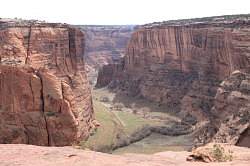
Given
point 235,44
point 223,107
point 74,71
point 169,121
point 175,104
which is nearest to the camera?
point 223,107

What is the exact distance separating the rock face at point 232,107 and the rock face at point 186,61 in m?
9.92

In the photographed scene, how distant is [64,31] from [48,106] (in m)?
13.7

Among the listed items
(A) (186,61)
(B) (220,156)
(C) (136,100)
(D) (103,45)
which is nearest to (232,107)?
(B) (220,156)

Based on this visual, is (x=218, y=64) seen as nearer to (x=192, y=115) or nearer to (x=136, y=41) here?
(x=192, y=115)

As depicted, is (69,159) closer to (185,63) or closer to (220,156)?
(220,156)

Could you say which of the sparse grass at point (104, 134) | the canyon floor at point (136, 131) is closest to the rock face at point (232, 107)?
the canyon floor at point (136, 131)

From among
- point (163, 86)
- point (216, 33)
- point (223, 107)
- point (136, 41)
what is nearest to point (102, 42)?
point (136, 41)

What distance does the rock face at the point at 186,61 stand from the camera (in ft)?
195

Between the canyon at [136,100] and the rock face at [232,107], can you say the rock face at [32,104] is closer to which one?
the canyon at [136,100]

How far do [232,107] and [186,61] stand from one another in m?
32.8

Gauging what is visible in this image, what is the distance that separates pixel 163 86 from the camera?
7350 centimetres

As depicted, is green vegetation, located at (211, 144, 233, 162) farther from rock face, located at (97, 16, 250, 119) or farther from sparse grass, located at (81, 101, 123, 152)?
rock face, located at (97, 16, 250, 119)

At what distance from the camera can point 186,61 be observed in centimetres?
7175

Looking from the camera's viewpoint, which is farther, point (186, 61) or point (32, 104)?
point (186, 61)
